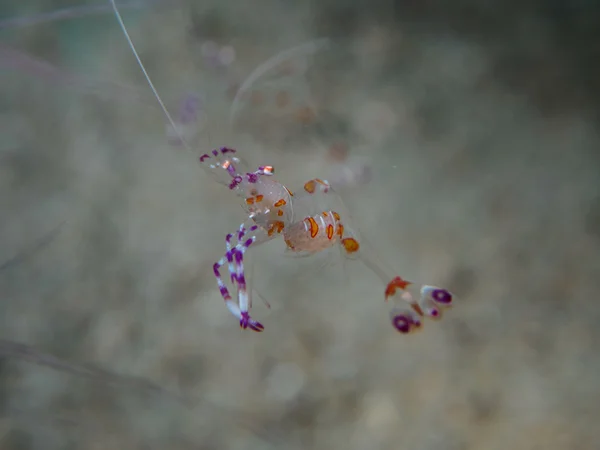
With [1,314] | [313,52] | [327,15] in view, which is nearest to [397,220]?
[313,52]

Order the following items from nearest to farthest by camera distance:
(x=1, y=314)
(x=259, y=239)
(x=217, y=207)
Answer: (x=259, y=239) → (x=1, y=314) → (x=217, y=207)

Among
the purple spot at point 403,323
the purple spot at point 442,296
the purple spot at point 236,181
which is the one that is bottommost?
the purple spot at point 403,323

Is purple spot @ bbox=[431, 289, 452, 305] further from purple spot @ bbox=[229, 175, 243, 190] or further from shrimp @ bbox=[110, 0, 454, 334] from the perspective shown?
purple spot @ bbox=[229, 175, 243, 190]

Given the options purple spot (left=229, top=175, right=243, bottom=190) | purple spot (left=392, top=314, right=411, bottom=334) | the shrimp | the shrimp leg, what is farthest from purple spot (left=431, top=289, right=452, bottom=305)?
purple spot (left=229, top=175, right=243, bottom=190)

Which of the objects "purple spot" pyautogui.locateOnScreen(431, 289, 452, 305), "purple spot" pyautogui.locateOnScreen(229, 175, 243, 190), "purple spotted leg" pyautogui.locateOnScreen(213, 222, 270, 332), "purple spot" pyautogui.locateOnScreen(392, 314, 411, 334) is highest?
"purple spot" pyautogui.locateOnScreen(229, 175, 243, 190)

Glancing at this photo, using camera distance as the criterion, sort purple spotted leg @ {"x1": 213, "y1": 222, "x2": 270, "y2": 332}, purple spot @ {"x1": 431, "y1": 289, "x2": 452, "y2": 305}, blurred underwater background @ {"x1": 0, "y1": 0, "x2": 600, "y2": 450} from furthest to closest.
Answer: blurred underwater background @ {"x1": 0, "y1": 0, "x2": 600, "y2": 450} → purple spot @ {"x1": 431, "y1": 289, "x2": 452, "y2": 305} → purple spotted leg @ {"x1": 213, "y1": 222, "x2": 270, "y2": 332}

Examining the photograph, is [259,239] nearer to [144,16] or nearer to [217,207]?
[217,207]

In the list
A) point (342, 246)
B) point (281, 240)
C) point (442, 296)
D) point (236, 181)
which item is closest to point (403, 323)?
point (442, 296)

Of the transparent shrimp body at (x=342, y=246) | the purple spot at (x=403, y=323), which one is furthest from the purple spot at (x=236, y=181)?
the purple spot at (x=403, y=323)

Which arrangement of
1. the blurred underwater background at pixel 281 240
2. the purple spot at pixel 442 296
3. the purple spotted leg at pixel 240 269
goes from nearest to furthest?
the purple spotted leg at pixel 240 269, the purple spot at pixel 442 296, the blurred underwater background at pixel 281 240

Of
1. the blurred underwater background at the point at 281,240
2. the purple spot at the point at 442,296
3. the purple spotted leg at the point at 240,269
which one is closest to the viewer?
the purple spotted leg at the point at 240,269

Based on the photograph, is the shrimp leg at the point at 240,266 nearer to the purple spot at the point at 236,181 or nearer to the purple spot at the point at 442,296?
the purple spot at the point at 236,181
